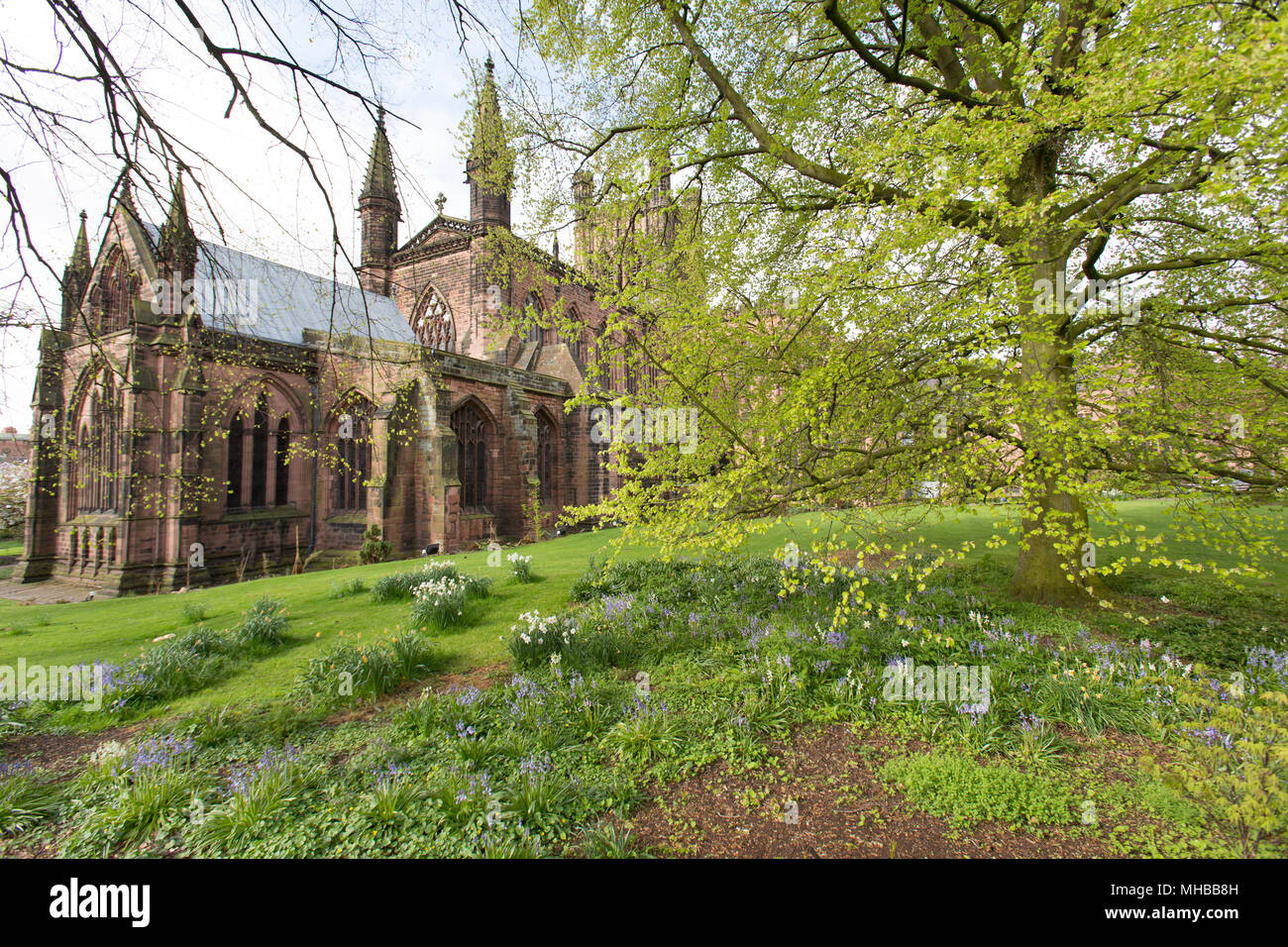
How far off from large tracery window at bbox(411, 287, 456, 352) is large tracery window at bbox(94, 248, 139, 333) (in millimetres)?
10377

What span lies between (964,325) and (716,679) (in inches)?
161

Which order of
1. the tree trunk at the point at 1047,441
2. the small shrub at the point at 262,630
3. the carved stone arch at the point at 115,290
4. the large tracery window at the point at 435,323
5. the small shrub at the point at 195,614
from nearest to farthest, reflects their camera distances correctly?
the tree trunk at the point at 1047,441, the small shrub at the point at 262,630, the small shrub at the point at 195,614, the carved stone arch at the point at 115,290, the large tracery window at the point at 435,323

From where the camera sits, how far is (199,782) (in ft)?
11.1

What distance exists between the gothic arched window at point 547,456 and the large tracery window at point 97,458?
1351 cm

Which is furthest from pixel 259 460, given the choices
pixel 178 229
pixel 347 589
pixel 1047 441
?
pixel 1047 441

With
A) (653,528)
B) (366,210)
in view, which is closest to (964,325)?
(653,528)

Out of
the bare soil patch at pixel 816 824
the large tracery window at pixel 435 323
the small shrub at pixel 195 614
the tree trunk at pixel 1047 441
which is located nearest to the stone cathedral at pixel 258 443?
the large tracery window at pixel 435 323

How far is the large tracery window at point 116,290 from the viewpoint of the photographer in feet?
56.9

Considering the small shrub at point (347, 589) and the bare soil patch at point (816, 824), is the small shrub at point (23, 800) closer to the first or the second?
the bare soil patch at point (816, 824)

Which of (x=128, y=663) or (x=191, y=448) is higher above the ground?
(x=191, y=448)

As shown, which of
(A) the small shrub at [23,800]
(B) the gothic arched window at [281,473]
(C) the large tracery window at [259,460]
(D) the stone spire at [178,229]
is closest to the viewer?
(A) the small shrub at [23,800]

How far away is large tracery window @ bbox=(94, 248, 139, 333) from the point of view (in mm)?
17344

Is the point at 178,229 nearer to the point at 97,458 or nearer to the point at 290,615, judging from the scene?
the point at 290,615
